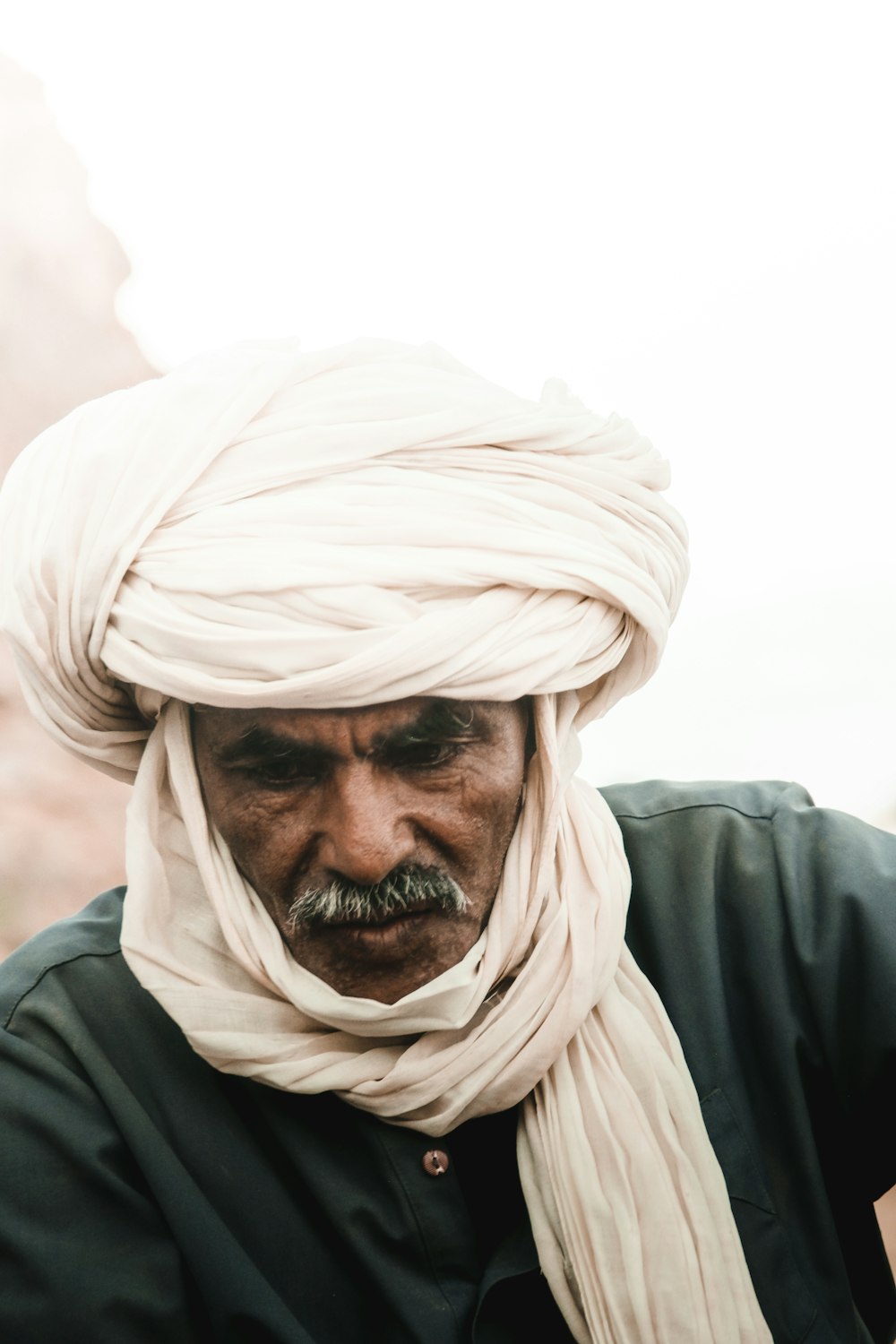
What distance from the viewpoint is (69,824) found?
67.4 inches

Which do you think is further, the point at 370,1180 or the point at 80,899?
the point at 80,899

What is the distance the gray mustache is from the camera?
110cm

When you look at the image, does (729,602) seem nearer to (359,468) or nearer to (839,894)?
(839,894)

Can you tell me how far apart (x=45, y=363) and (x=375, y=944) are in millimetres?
1134

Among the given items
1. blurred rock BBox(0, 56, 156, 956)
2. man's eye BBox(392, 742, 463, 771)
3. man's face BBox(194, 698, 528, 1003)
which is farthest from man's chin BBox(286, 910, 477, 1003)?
blurred rock BBox(0, 56, 156, 956)

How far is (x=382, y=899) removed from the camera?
1097 millimetres

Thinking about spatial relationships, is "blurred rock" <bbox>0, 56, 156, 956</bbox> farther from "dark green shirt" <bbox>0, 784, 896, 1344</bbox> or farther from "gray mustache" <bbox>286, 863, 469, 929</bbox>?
"gray mustache" <bbox>286, 863, 469, 929</bbox>

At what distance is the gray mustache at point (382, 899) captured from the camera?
110 centimetres

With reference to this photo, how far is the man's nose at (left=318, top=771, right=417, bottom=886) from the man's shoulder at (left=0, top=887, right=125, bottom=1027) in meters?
0.39

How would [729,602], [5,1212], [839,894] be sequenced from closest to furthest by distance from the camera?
[5,1212] → [839,894] → [729,602]

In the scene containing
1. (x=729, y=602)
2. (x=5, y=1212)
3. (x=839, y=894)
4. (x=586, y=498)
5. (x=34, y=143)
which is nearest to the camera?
(x=5, y=1212)

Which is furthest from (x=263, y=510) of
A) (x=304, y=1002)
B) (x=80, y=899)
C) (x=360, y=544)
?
(x=80, y=899)

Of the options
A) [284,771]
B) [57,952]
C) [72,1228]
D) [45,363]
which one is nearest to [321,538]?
[284,771]

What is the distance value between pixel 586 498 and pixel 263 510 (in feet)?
1.20
